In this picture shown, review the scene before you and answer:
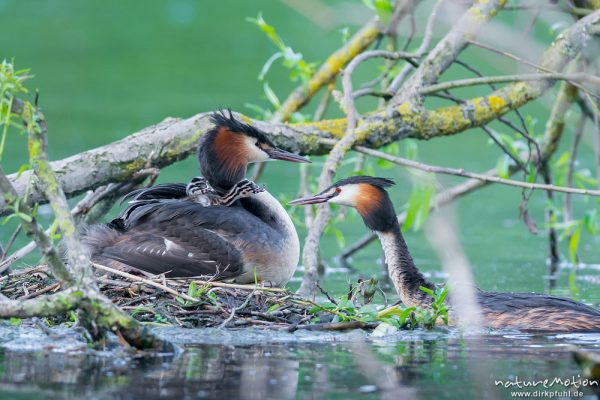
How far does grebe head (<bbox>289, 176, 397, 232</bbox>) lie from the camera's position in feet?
22.6

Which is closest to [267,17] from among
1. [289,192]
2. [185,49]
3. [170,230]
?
[185,49]

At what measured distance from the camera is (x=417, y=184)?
14.3 ft

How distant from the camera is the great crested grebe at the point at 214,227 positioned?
6.55 metres

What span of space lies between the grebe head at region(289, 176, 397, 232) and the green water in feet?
3.03

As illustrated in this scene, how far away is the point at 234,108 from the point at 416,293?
837 centimetres

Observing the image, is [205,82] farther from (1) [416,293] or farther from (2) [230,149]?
(1) [416,293]

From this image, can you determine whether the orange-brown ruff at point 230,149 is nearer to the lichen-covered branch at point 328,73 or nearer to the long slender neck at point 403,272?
the long slender neck at point 403,272

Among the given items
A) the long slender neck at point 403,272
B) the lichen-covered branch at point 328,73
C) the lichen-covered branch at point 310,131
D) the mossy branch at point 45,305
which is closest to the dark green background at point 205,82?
the lichen-covered branch at point 328,73

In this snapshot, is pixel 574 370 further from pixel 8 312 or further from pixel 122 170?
pixel 122 170

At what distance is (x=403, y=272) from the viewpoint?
6.83 m

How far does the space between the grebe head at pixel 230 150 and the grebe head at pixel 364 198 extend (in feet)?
1.08

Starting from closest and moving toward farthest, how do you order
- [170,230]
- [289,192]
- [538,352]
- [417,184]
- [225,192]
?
1. [417,184]
2. [538,352]
3. [170,230]
4. [225,192]
5. [289,192]

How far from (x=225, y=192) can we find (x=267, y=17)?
1506cm

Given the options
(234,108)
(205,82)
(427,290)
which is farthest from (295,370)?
(205,82)
